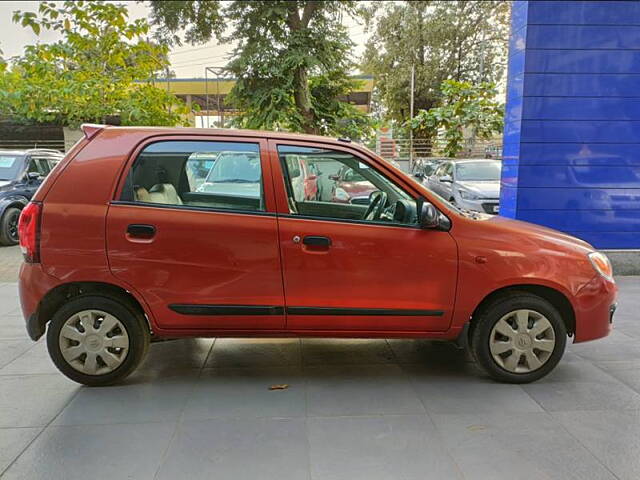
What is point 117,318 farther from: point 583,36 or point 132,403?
point 583,36

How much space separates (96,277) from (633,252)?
695 centimetres

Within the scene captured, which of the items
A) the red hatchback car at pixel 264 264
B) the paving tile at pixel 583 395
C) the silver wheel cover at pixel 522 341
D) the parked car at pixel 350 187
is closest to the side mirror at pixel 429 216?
the red hatchback car at pixel 264 264

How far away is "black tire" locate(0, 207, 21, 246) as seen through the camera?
31.5 feet

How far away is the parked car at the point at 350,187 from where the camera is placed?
12.6 ft

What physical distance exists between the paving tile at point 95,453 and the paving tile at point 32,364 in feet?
3.58

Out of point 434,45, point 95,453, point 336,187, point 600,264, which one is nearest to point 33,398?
point 95,453

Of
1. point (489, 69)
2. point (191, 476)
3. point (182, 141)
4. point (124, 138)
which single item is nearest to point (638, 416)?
point (191, 476)

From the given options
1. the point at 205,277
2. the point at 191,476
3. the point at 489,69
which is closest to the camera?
the point at 191,476

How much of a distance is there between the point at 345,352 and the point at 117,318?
75.3 inches

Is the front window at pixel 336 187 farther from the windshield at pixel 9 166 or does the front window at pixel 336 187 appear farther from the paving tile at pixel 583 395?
the windshield at pixel 9 166

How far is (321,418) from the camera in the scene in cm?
325

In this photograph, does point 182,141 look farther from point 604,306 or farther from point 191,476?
point 604,306

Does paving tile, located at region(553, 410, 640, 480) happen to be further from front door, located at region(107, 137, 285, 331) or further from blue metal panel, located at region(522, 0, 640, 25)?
blue metal panel, located at region(522, 0, 640, 25)

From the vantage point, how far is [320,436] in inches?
120
